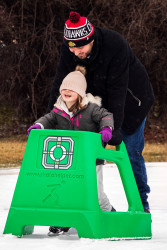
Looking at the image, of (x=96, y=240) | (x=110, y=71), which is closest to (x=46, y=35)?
(x=110, y=71)

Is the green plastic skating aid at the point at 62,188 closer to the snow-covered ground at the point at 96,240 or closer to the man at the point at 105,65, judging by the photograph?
the snow-covered ground at the point at 96,240

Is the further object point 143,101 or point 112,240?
point 143,101

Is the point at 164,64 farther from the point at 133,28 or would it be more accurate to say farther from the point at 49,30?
the point at 49,30

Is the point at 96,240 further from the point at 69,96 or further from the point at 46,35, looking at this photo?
the point at 46,35

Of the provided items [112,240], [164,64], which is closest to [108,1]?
[164,64]

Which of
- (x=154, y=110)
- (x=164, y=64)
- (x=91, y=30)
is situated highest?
(x=164, y=64)

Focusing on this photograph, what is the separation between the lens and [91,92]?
14.1 ft

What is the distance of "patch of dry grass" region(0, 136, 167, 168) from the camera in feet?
34.2

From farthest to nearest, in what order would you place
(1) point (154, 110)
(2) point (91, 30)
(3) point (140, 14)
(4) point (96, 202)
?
(1) point (154, 110) < (3) point (140, 14) < (2) point (91, 30) < (4) point (96, 202)

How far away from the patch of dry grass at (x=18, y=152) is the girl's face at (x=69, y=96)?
18.6 feet

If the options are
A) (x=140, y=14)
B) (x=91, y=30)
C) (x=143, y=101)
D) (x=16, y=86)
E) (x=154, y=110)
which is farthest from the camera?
(x=154, y=110)

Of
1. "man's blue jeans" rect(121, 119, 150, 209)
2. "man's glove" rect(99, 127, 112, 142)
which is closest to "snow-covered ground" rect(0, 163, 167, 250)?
"man's blue jeans" rect(121, 119, 150, 209)

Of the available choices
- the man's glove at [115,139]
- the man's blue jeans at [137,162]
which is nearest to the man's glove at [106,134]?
the man's glove at [115,139]

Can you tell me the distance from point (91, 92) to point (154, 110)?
44.9 feet
